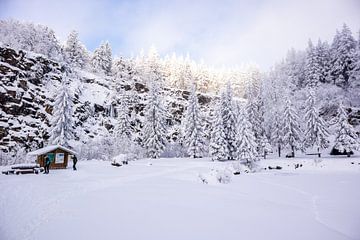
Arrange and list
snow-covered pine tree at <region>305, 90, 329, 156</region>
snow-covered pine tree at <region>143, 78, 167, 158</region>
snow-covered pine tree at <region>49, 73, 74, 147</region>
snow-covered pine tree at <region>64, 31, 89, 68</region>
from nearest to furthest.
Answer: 1. snow-covered pine tree at <region>49, 73, 74, 147</region>
2. snow-covered pine tree at <region>305, 90, 329, 156</region>
3. snow-covered pine tree at <region>143, 78, 167, 158</region>
4. snow-covered pine tree at <region>64, 31, 89, 68</region>

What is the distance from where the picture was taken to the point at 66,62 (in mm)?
66688

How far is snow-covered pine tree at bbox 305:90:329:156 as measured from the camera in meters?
42.2

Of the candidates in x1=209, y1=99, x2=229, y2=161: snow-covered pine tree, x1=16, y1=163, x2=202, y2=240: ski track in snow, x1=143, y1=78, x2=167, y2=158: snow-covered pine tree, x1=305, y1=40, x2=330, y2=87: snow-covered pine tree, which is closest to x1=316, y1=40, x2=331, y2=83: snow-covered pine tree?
x1=305, y1=40, x2=330, y2=87: snow-covered pine tree

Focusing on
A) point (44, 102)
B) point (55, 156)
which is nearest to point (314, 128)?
point (55, 156)

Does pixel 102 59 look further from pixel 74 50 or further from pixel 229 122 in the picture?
pixel 229 122

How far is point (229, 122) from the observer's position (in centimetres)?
4391

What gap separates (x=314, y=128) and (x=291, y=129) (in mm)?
3748

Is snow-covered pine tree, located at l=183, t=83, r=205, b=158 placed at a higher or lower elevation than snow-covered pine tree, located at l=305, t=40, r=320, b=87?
lower

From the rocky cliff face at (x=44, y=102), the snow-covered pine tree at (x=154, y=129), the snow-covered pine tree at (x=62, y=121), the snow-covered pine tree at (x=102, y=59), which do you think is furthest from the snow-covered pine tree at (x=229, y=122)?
the snow-covered pine tree at (x=102, y=59)

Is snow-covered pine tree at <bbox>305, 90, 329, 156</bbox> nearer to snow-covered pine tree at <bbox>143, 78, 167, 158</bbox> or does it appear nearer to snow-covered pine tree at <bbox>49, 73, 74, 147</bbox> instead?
snow-covered pine tree at <bbox>143, 78, 167, 158</bbox>

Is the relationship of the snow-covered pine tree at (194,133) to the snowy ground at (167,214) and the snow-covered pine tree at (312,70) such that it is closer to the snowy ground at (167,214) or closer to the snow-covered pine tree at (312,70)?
the snowy ground at (167,214)

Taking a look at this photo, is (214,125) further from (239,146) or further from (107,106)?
(107,106)

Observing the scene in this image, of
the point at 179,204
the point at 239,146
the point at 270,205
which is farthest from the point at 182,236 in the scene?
the point at 239,146

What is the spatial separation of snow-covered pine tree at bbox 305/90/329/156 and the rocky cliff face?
3582cm
